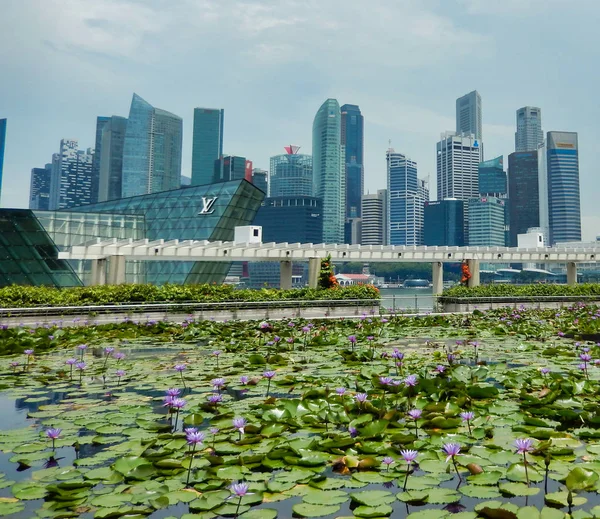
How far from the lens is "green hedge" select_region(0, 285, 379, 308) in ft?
63.3

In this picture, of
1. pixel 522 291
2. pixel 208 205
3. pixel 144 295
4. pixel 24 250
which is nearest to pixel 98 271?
pixel 24 250

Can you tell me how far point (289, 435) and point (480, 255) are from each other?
48288 mm

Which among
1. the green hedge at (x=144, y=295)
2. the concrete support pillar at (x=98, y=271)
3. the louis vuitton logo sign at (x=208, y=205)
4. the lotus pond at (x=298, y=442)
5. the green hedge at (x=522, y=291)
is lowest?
the lotus pond at (x=298, y=442)

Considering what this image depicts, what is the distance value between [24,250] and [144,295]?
26734 millimetres

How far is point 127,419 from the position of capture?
5230mm

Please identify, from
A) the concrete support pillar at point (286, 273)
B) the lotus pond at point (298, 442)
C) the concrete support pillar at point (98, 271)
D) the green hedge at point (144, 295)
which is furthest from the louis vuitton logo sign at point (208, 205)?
the lotus pond at point (298, 442)

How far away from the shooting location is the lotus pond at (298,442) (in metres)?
3.22

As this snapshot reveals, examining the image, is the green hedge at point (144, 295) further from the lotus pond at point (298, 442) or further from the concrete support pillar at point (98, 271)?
the lotus pond at point (298, 442)

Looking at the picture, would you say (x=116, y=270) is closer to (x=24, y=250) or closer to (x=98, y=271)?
(x=98, y=271)

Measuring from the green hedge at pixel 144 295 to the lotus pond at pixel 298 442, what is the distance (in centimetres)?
1168

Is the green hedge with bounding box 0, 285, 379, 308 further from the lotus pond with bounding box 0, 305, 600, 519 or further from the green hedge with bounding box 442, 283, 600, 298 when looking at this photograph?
the lotus pond with bounding box 0, 305, 600, 519

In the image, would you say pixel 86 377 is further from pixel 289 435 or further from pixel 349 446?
pixel 349 446

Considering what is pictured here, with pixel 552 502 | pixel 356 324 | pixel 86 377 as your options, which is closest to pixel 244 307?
pixel 356 324

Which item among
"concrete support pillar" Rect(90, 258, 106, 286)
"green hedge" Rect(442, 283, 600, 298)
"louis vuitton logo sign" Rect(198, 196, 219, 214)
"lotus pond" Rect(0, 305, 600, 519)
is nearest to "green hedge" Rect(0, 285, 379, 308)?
"green hedge" Rect(442, 283, 600, 298)
